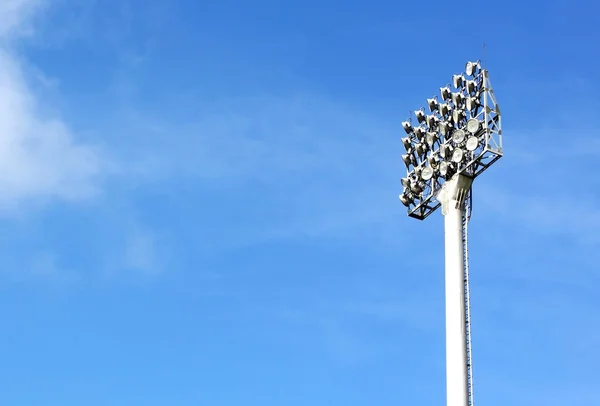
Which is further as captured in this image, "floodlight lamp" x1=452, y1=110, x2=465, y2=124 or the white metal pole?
"floodlight lamp" x1=452, y1=110, x2=465, y2=124

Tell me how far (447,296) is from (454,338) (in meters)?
3.17

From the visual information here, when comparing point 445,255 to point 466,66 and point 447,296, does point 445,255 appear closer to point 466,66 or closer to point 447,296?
point 447,296

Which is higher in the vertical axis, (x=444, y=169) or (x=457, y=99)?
(x=457, y=99)

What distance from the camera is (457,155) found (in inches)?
2972

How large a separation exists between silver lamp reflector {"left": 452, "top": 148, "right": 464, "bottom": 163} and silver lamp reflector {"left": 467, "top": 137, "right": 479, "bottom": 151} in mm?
693

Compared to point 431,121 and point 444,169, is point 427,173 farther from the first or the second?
point 431,121

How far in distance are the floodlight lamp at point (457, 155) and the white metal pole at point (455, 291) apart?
3.78 feet

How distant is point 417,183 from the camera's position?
8031cm

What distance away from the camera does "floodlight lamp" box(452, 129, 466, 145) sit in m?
75.8

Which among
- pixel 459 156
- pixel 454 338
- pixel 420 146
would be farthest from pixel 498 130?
pixel 454 338

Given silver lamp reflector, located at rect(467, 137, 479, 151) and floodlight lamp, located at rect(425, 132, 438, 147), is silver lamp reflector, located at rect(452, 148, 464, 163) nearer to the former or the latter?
silver lamp reflector, located at rect(467, 137, 479, 151)

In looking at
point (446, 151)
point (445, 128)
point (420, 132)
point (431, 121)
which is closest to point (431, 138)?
point (431, 121)

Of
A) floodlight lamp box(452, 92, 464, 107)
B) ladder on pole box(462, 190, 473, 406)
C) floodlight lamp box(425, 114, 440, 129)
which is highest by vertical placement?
floodlight lamp box(425, 114, 440, 129)

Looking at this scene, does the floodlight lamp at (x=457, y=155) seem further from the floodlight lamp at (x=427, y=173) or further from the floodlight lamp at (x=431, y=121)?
the floodlight lamp at (x=431, y=121)
